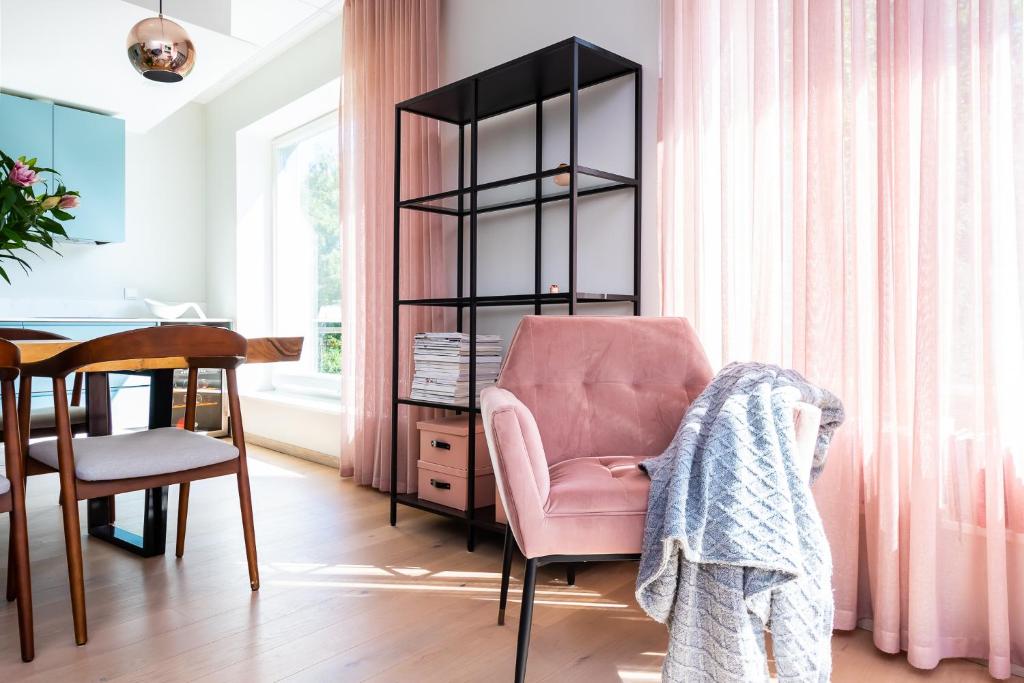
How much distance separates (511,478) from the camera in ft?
4.65

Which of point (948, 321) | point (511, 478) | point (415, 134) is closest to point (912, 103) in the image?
point (948, 321)

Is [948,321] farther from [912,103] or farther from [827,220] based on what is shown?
[912,103]

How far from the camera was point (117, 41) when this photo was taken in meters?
3.72

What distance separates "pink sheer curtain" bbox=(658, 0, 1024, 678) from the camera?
157cm

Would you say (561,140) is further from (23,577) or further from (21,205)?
(23,577)

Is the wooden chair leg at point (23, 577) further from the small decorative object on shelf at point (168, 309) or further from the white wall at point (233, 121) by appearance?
the small decorative object on shelf at point (168, 309)

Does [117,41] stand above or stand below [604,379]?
above

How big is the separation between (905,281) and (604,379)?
31.3 inches

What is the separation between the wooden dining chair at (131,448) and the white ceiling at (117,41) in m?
2.39

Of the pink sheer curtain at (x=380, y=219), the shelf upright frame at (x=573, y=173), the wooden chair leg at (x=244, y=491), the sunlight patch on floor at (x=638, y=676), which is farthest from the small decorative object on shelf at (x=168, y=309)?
the sunlight patch on floor at (x=638, y=676)

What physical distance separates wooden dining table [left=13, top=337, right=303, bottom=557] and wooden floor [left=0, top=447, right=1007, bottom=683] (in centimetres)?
A: 6

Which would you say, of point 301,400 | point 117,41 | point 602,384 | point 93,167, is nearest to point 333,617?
point 602,384

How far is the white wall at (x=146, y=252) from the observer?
4625mm

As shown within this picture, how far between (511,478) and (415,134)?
216 cm
